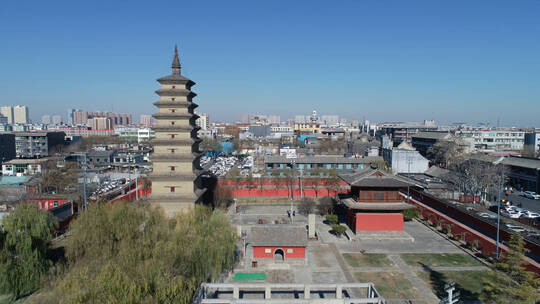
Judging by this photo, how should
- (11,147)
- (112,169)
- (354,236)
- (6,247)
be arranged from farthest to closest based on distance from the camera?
1. (11,147)
2. (112,169)
3. (354,236)
4. (6,247)

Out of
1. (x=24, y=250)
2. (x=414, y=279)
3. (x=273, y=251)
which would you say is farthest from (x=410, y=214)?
(x=24, y=250)

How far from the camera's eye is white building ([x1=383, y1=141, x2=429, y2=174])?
5091 centimetres

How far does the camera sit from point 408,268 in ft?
63.2

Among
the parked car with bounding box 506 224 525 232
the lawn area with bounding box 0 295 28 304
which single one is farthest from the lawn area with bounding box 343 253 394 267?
the lawn area with bounding box 0 295 28 304

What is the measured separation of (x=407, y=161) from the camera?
168ft

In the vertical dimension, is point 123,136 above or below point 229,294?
above

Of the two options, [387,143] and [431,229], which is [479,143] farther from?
[431,229]

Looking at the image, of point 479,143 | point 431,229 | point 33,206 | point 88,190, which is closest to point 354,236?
point 431,229

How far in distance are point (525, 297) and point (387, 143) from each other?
6202cm

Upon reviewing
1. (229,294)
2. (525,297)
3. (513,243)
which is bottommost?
(229,294)

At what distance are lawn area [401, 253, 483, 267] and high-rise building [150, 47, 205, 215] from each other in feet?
51.8

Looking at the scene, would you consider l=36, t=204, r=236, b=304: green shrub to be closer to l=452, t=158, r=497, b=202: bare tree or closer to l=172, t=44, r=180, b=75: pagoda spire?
l=172, t=44, r=180, b=75: pagoda spire

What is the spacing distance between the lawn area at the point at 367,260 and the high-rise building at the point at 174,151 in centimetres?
1224

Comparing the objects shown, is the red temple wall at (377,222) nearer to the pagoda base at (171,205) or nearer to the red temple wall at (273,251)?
the red temple wall at (273,251)
